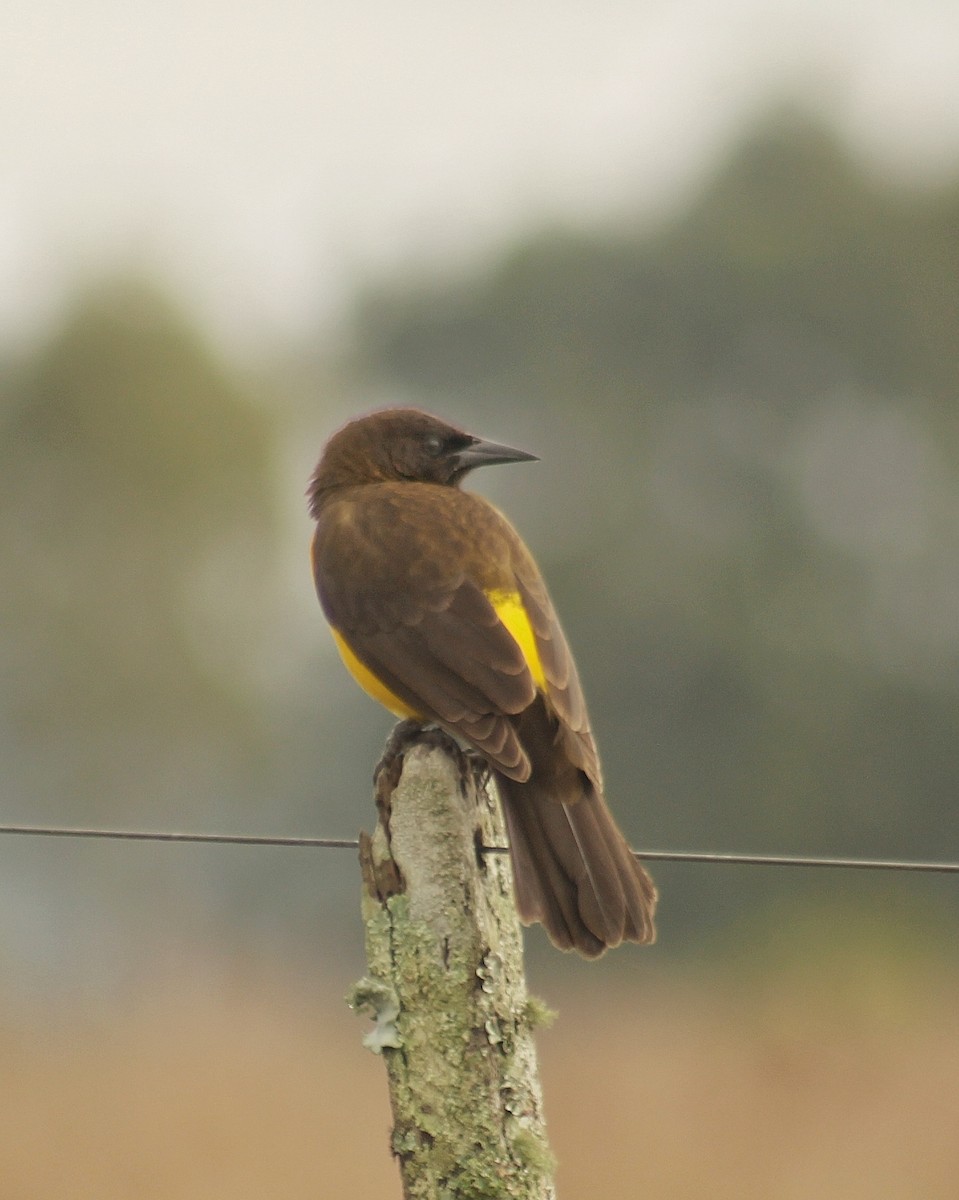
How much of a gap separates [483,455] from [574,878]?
2.00 meters

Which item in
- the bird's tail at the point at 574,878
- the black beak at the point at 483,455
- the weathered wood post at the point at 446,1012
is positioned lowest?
the weathered wood post at the point at 446,1012

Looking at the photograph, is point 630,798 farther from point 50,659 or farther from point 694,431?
point 50,659

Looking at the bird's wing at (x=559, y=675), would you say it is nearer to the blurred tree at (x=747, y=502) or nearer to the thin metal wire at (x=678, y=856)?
the thin metal wire at (x=678, y=856)

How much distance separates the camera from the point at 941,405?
2197 cm

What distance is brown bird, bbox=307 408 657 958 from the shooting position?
11.5 feet

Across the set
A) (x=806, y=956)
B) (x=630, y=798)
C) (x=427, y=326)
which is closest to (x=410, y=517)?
(x=630, y=798)

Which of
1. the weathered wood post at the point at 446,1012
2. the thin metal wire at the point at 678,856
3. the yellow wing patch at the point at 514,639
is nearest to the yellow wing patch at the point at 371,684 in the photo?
the yellow wing patch at the point at 514,639

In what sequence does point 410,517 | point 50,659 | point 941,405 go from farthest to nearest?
point 941,405
point 50,659
point 410,517

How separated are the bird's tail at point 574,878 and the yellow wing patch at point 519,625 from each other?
0.54 m

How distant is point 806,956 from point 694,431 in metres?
6.31

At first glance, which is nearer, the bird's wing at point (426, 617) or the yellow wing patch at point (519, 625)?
the bird's wing at point (426, 617)

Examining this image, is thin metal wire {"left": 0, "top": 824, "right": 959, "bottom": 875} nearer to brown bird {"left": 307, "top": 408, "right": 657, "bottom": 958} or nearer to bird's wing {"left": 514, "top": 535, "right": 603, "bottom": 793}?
brown bird {"left": 307, "top": 408, "right": 657, "bottom": 958}

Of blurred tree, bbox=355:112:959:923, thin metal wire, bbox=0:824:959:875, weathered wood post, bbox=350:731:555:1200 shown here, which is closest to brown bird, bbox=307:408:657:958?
thin metal wire, bbox=0:824:959:875

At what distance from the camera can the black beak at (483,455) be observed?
16.9ft
